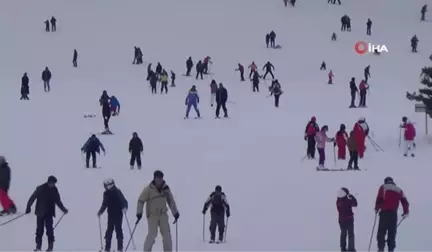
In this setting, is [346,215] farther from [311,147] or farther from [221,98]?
[221,98]

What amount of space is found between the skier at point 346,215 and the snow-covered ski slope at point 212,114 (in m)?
0.96

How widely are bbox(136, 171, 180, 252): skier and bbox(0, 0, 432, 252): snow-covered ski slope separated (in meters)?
1.56

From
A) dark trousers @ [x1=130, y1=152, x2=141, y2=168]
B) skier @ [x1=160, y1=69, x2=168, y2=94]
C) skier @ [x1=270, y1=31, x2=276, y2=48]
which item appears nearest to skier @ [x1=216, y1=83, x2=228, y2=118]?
skier @ [x1=160, y1=69, x2=168, y2=94]

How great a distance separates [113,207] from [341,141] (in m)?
9.36

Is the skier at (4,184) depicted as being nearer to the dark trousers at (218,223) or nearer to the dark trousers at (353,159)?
the dark trousers at (218,223)

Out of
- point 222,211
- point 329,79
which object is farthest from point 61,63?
point 222,211

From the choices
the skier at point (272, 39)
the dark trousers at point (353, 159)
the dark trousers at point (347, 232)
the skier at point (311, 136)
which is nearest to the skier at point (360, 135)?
the dark trousers at point (353, 159)

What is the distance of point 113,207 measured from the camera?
39.0 feet

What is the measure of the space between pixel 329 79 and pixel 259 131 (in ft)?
42.3

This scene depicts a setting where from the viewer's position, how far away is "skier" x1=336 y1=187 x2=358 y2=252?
11.4 m

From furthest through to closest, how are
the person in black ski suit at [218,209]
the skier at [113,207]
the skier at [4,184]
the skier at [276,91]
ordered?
the skier at [276,91]
the skier at [4,184]
the person in black ski suit at [218,209]
the skier at [113,207]

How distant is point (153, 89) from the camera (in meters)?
34.8

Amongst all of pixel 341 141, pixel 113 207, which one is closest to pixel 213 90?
pixel 341 141

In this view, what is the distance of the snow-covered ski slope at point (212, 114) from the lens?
1473 centimetres
